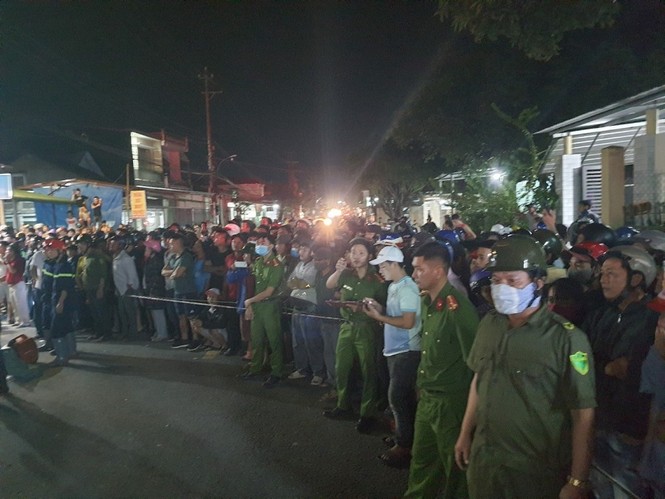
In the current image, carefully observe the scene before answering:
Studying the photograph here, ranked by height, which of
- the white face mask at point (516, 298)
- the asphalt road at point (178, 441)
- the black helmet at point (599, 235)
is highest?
the black helmet at point (599, 235)

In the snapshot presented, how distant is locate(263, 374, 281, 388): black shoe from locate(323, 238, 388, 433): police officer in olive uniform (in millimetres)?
1594

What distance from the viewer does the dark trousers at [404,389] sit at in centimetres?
455

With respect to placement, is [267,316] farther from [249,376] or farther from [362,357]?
[362,357]

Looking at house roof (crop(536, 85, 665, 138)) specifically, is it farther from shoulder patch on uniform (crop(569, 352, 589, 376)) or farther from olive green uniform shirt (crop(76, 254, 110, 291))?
olive green uniform shirt (crop(76, 254, 110, 291))

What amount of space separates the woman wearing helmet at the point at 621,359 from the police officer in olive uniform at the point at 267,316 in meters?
4.31

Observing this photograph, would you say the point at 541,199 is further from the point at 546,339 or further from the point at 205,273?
the point at 546,339

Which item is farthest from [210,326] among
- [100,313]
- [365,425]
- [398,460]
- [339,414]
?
[398,460]

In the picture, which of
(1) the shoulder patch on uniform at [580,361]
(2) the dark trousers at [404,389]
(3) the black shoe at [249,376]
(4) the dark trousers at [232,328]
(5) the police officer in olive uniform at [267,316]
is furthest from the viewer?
(4) the dark trousers at [232,328]

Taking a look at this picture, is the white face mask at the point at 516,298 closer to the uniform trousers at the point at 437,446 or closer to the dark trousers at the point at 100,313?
the uniform trousers at the point at 437,446

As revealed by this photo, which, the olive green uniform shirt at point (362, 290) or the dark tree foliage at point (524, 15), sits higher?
the dark tree foliage at point (524, 15)

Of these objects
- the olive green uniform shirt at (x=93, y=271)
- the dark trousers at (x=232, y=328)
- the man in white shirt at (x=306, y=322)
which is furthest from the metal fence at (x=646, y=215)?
the olive green uniform shirt at (x=93, y=271)

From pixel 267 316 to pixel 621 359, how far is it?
478 cm

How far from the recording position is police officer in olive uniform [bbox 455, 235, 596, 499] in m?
2.37

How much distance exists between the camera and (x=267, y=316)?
700cm
